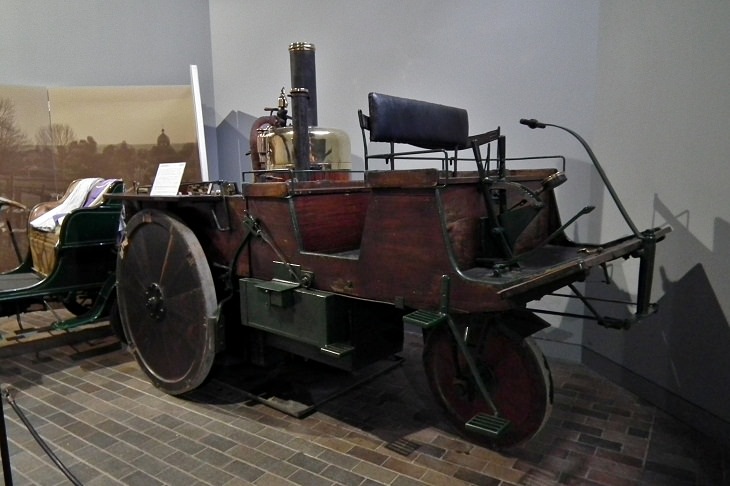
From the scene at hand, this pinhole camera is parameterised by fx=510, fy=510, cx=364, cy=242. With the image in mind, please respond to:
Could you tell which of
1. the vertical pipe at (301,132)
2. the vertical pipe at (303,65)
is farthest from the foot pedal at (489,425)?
the vertical pipe at (303,65)

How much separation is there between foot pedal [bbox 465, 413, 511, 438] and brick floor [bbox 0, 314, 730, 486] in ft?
1.30

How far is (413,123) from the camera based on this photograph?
11.0 ft

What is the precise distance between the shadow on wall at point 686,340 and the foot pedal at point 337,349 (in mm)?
2296

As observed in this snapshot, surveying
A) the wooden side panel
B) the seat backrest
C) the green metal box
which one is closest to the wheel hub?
the green metal box

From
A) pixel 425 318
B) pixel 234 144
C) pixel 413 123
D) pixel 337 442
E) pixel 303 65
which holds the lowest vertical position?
pixel 337 442

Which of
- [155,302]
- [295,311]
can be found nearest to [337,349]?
[295,311]

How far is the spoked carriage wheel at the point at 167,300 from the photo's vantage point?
345 cm

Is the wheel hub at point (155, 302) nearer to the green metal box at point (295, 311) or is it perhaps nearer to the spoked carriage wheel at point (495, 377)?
the green metal box at point (295, 311)

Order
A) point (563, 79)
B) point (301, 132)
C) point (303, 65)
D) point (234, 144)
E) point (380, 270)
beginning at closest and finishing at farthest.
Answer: point (380, 270)
point (301, 132)
point (563, 79)
point (303, 65)
point (234, 144)

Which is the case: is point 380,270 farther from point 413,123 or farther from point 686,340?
point 686,340

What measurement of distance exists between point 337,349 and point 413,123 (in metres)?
1.54

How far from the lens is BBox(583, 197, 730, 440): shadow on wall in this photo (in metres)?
3.18

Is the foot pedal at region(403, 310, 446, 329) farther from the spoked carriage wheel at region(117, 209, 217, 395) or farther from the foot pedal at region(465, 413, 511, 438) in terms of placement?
the spoked carriage wheel at region(117, 209, 217, 395)

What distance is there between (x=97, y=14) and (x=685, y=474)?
8.00m
